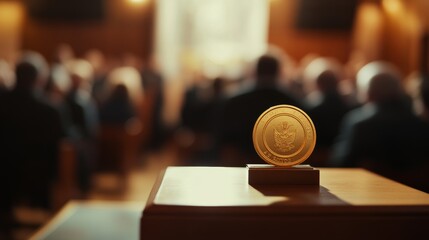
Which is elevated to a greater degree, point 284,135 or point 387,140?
point 284,135

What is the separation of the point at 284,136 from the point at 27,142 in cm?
375

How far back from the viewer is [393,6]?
40.1ft

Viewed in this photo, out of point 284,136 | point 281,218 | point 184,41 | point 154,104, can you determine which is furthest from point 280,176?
point 184,41

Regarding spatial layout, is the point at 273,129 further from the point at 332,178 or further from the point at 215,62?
the point at 215,62

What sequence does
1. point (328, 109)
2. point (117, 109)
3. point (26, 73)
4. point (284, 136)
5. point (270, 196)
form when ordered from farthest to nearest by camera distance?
point (117, 109) < point (328, 109) < point (26, 73) < point (284, 136) < point (270, 196)

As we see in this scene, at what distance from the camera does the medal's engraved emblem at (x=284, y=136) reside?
1600 mm

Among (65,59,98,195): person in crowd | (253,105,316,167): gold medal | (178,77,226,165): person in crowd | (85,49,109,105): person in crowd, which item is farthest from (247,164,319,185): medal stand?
(85,49,109,105): person in crowd

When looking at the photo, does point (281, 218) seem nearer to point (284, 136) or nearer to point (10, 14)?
point (284, 136)

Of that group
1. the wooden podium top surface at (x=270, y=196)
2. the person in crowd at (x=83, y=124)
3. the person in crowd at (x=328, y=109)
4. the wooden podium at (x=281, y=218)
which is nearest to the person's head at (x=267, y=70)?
the person in crowd at (x=328, y=109)

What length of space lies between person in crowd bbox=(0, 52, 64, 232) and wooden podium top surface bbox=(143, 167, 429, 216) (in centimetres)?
343

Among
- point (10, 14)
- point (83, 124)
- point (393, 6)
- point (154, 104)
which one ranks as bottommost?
point (154, 104)

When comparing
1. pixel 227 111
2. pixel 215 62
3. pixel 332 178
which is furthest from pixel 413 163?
pixel 215 62

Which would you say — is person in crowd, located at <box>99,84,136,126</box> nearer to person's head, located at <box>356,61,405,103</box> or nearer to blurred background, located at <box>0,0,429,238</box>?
blurred background, located at <box>0,0,429,238</box>

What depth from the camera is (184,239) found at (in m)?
1.31
